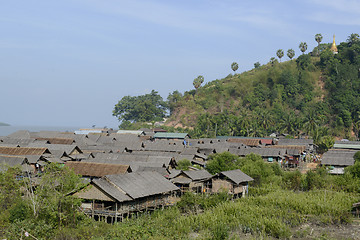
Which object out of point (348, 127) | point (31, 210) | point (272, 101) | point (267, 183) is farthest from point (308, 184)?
point (272, 101)

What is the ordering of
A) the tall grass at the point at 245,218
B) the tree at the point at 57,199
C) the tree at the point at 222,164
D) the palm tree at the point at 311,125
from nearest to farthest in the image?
the tree at the point at 57,199 → the tall grass at the point at 245,218 → the tree at the point at 222,164 → the palm tree at the point at 311,125

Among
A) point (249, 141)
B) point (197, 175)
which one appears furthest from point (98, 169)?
point (249, 141)

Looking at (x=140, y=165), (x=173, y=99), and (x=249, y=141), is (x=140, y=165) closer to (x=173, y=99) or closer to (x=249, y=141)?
(x=249, y=141)

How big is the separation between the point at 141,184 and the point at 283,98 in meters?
94.4

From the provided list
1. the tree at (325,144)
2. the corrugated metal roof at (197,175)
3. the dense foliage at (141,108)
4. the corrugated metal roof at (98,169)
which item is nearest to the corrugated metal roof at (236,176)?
the corrugated metal roof at (197,175)

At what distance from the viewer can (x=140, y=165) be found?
48094mm

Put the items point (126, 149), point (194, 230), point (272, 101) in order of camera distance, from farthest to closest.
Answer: point (272, 101)
point (126, 149)
point (194, 230)

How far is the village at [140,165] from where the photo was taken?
31.2 meters

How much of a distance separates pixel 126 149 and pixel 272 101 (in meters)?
63.3

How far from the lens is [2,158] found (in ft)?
154

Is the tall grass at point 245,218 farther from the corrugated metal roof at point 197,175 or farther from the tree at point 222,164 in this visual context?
the tree at point 222,164

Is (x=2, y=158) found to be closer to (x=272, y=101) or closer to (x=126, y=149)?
(x=126, y=149)

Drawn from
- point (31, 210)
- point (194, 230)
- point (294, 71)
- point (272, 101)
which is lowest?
point (194, 230)

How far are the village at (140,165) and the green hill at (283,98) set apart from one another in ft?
48.1
